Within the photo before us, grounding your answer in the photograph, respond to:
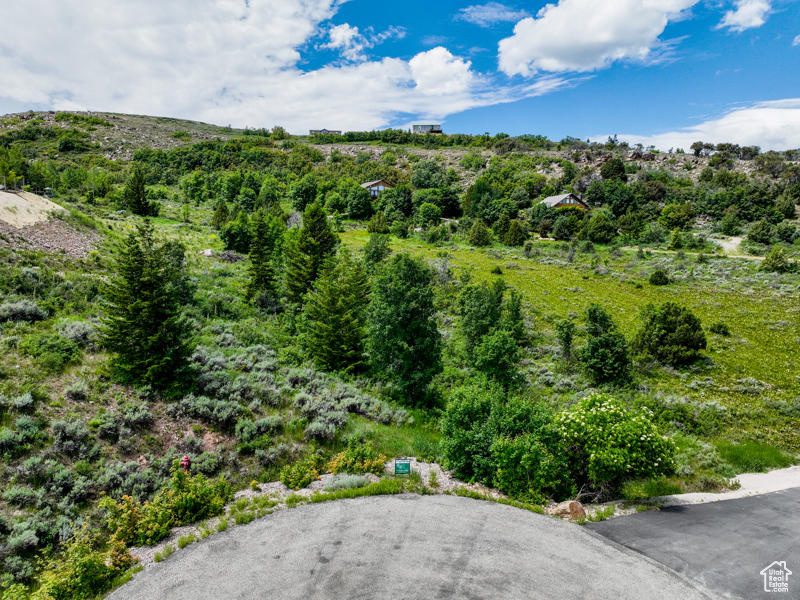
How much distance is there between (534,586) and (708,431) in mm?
16030

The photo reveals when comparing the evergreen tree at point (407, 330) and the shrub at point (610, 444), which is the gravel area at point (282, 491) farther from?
the evergreen tree at point (407, 330)

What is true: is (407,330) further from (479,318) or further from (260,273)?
(260,273)

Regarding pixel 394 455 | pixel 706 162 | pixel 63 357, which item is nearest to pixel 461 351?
pixel 394 455

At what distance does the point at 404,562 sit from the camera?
8414mm

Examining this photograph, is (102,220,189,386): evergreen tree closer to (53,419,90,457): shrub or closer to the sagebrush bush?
the sagebrush bush

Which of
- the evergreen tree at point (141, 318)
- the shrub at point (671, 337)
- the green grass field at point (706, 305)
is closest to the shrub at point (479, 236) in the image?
the green grass field at point (706, 305)

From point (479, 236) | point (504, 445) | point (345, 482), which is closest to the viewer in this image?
point (345, 482)

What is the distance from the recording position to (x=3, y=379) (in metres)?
12.9

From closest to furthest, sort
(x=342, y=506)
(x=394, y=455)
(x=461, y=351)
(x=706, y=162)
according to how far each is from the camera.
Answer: (x=342, y=506) < (x=394, y=455) < (x=461, y=351) < (x=706, y=162)

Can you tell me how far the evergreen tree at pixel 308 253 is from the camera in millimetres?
31203

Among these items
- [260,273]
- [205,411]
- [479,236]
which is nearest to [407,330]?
[205,411]

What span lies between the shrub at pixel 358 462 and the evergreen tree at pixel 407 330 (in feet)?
22.2

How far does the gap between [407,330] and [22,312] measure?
749 inches

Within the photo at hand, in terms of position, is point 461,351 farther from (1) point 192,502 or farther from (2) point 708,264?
(2) point 708,264
